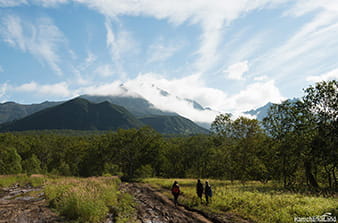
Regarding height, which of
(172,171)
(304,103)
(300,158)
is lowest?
(172,171)

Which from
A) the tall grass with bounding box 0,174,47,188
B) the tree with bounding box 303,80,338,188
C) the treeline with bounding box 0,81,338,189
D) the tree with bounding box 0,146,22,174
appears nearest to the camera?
the tree with bounding box 303,80,338,188

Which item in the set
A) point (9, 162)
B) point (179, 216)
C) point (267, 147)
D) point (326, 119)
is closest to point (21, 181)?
point (179, 216)

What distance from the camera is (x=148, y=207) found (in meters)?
19.4

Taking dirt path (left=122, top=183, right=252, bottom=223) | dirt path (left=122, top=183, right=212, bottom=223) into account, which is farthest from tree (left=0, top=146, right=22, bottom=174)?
dirt path (left=122, top=183, right=252, bottom=223)

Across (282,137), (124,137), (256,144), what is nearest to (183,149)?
(124,137)

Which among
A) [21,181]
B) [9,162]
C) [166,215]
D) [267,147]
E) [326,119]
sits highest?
[326,119]

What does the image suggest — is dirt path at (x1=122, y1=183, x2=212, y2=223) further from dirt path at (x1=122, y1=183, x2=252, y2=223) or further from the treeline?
the treeline

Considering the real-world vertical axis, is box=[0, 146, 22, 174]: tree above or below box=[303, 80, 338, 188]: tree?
below

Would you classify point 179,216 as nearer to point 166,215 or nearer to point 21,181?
point 166,215

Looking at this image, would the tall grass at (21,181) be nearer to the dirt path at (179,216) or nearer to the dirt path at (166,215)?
the dirt path at (166,215)

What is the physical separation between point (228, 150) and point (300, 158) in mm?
10879

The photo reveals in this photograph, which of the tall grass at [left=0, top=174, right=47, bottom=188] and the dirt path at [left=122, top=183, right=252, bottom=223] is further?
the tall grass at [left=0, top=174, right=47, bottom=188]

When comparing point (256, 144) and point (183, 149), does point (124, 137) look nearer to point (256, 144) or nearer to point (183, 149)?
point (183, 149)

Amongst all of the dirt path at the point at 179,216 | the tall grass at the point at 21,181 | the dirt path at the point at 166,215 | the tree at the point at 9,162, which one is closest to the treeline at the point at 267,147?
the tree at the point at 9,162
